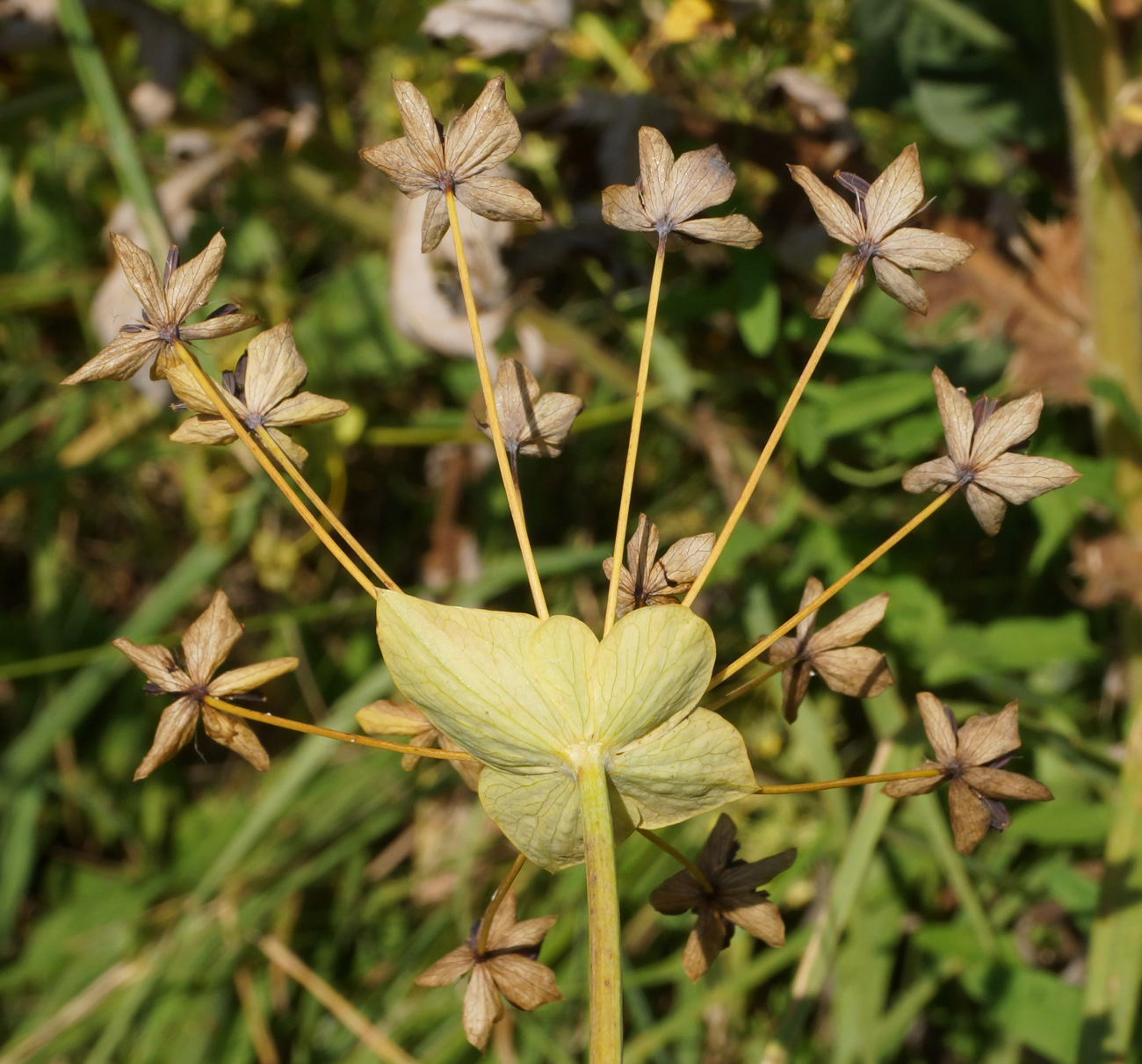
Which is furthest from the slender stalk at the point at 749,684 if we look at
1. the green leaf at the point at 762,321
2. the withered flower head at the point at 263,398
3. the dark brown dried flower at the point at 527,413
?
the green leaf at the point at 762,321

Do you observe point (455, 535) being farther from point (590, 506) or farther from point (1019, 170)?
point (1019, 170)

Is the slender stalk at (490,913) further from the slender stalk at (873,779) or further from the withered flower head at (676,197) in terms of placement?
the withered flower head at (676,197)

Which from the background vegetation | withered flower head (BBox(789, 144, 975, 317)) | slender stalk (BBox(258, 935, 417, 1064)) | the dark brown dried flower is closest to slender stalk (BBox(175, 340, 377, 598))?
the dark brown dried flower

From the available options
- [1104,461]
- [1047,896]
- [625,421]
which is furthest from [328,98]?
[1047,896]

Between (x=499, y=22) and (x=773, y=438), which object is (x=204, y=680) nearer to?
(x=773, y=438)

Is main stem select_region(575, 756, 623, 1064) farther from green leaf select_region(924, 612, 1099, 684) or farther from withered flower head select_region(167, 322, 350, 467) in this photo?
green leaf select_region(924, 612, 1099, 684)
